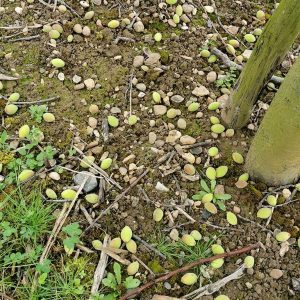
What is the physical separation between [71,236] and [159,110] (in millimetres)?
637

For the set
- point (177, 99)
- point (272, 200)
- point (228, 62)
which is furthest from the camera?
point (228, 62)

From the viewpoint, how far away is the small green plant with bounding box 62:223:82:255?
5.42 ft

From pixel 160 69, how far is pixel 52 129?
528 millimetres

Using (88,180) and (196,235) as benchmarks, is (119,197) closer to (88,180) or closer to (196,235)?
(88,180)

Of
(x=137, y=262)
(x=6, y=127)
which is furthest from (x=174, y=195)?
(x=6, y=127)

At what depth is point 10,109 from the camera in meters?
1.96

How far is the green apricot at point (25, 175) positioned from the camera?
71.6 inches

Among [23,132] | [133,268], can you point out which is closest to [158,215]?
[133,268]

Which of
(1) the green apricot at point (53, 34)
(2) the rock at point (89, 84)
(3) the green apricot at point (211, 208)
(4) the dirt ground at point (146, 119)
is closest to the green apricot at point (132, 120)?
(4) the dirt ground at point (146, 119)

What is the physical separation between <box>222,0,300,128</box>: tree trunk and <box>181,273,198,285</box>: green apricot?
628 millimetres

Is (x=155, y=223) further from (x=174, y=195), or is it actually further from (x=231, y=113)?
(x=231, y=113)

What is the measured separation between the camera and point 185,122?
1.96 meters

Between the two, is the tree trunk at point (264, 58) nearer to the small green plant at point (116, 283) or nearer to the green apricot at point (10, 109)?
the small green plant at point (116, 283)

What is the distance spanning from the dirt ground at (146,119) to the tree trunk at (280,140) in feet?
0.27
